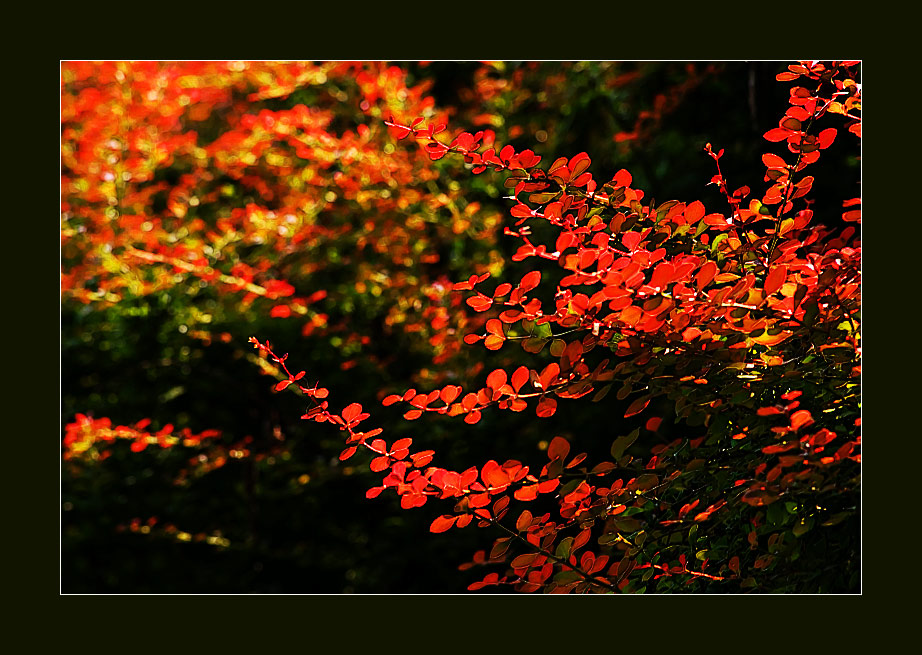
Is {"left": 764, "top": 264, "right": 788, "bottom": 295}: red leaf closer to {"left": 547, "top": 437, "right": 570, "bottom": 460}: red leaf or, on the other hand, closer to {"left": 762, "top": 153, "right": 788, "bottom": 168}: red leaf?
{"left": 762, "top": 153, "right": 788, "bottom": 168}: red leaf

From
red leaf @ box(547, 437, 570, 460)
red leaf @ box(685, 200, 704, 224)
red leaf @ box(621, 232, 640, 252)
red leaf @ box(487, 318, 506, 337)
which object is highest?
red leaf @ box(685, 200, 704, 224)

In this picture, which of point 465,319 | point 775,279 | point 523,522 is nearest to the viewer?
point 775,279

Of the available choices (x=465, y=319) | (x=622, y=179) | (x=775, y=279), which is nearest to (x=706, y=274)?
(x=775, y=279)

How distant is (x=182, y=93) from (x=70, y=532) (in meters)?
1.87

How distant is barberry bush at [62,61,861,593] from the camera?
1.41 m

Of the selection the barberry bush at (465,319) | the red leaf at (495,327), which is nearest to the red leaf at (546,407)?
the barberry bush at (465,319)

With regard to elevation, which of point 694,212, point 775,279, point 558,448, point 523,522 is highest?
point 694,212

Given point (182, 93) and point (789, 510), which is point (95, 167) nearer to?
point (182, 93)

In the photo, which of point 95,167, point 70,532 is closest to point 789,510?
point 70,532

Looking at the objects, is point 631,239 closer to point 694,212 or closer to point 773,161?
point 694,212

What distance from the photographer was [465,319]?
2.48 metres

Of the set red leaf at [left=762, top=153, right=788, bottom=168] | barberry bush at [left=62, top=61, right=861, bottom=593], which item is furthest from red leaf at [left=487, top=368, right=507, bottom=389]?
red leaf at [left=762, top=153, right=788, bottom=168]

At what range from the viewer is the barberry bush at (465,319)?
141 cm

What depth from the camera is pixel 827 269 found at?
4.79ft
